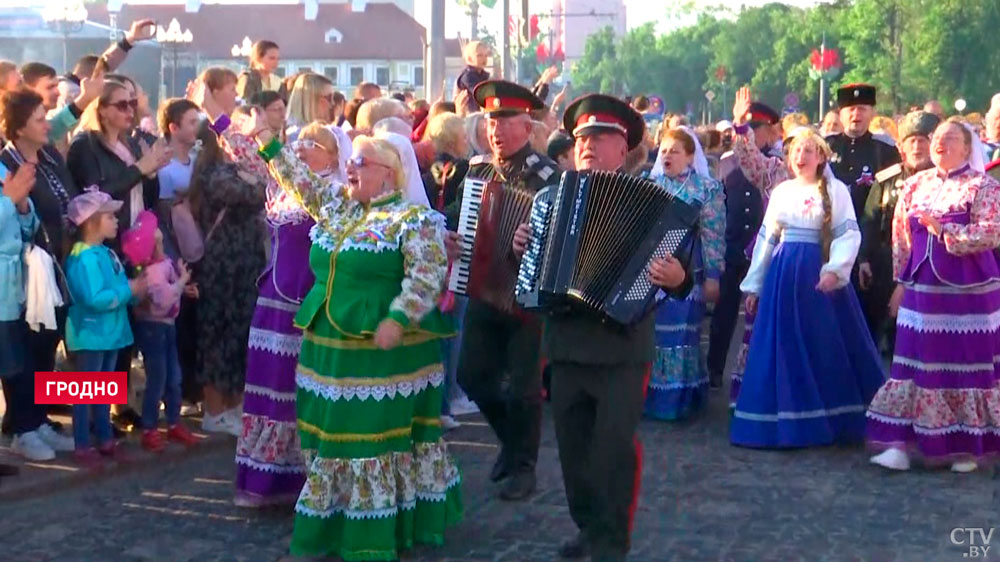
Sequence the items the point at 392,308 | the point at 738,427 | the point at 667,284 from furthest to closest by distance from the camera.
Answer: the point at 738,427 < the point at 392,308 < the point at 667,284

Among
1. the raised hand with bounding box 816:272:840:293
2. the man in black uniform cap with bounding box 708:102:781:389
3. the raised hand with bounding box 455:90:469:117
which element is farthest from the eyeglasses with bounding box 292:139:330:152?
the man in black uniform cap with bounding box 708:102:781:389

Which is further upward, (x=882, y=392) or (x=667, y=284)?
(x=667, y=284)

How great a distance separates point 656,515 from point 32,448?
3611mm

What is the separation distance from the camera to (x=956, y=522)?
7.20 meters

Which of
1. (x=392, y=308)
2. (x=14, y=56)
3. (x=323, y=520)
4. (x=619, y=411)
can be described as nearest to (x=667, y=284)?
(x=619, y=411)

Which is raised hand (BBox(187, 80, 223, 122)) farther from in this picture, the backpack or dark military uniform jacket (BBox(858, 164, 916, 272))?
dark military uniform jacket (BBox(858, 164, 916, 272))

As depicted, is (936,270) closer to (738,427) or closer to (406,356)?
(738,427)

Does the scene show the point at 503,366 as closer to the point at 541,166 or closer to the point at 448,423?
the point at 541,166

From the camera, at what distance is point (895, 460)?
831 cm

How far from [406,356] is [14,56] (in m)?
54.6

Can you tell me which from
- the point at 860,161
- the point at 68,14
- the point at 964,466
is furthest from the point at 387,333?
the point at 68,14

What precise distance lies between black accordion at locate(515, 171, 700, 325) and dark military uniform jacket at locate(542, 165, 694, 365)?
143mm

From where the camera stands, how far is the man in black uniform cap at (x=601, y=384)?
233 inches

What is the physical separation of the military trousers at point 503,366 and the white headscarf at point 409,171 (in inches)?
34.1
